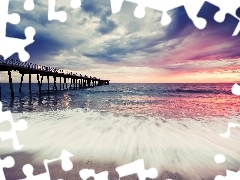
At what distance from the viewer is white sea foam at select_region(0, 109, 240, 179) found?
605cm

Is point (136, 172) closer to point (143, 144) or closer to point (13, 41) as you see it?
point (143, 144)

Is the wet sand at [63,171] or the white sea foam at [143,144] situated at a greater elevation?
the wet sand at [63,171]

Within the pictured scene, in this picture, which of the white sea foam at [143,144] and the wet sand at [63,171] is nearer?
the wet sand at [63,171]

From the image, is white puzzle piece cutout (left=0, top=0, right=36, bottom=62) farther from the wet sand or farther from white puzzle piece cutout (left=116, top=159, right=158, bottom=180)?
white puzzle piece cutout (left=116, top=159, right=158, bottom=180)

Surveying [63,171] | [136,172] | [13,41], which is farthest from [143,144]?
[13,41]

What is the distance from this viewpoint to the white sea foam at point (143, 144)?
19.9 ft

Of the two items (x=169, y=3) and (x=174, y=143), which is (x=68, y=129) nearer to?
(x=174, y=143)

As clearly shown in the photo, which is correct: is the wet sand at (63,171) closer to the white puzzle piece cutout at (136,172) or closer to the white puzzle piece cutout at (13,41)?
the white puzzle piece cutout at (136,172)

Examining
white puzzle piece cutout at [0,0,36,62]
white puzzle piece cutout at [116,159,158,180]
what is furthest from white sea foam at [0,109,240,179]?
white puzzle piece cutout at [0,0,36,62]

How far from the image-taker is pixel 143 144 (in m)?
7.77

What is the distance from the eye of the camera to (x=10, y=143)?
23.6 ft

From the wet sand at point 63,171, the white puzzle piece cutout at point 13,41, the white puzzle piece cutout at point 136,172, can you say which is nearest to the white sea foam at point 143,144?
the wet sand at point 63,171

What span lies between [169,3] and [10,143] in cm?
585

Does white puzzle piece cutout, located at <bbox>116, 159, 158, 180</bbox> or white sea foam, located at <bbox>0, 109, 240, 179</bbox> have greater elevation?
white puzzle piece cutout, located at <bbox>116, 159, 158, 180</bbox>
